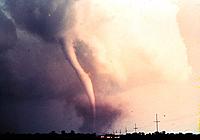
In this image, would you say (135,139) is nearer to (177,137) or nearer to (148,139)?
(148,139)

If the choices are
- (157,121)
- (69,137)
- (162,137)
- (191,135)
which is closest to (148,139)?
(162,137)

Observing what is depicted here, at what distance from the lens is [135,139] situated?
109688 millimetres

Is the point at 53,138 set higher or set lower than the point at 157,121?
lower

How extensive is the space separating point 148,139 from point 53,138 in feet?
84.6

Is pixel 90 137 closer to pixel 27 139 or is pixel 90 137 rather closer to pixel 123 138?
pixel 123 138

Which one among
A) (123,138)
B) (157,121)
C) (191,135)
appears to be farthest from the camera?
(157,121)

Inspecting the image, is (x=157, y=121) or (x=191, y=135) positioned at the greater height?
(x=157, y=121)

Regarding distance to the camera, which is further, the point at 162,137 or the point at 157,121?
the point at 157,121

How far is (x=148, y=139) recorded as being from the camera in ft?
349

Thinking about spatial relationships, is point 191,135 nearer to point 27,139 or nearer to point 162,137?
point 162,137

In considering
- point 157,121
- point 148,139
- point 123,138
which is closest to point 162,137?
point 148,139

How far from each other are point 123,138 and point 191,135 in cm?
1893

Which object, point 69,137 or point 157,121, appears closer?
point 69,137

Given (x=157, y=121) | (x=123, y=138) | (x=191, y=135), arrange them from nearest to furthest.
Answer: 1. (x=191, y=135)
2. (x=123, y=138)
3. (x=157, y=121)
